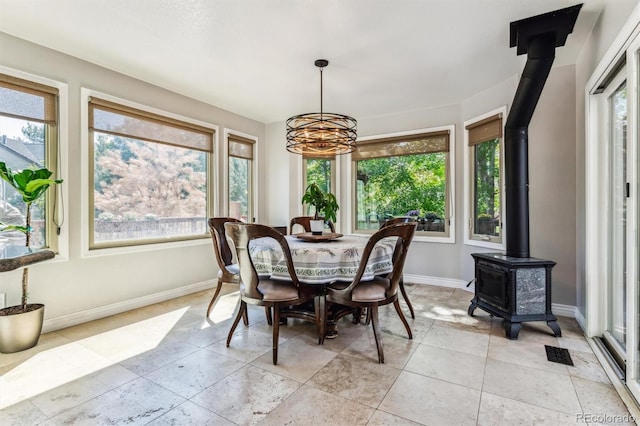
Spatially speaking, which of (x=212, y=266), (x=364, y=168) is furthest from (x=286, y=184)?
(x=212, y=266)

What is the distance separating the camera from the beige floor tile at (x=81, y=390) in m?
1.76

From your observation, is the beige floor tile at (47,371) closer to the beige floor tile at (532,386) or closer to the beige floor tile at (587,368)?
the beige floor tile at (532,386)

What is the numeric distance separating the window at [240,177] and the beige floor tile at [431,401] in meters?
3.63

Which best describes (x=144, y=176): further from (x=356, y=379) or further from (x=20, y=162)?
(x=356, y=379)

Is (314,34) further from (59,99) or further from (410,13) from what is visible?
(59,99)

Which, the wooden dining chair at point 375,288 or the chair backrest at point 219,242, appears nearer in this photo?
the wooden dining chair at point 375,288

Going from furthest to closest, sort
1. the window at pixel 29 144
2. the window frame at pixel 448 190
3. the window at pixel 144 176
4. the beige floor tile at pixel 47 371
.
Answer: the window frame at pixel 448 190, the window at pixel 144 176, the window at pixel 29 144, the beige floor tile at pixel 47 371

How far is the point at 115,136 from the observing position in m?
3.38

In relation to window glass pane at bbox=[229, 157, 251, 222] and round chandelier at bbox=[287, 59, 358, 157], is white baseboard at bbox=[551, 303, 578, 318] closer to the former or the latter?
round chandelier at bbox=[287, 59, 358, 157]

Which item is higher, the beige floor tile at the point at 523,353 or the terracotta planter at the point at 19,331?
the terracotta planter at the point at 19,331


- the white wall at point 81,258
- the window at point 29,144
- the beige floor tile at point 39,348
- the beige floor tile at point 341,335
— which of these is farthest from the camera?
the white wall at point 81,258

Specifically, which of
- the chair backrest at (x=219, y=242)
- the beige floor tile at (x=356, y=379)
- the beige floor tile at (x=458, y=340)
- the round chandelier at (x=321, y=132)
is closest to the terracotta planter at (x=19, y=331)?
the chair backrest at (x=219, y=242)

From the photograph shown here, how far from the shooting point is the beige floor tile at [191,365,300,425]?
5.54ft

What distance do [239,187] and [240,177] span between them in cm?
16
